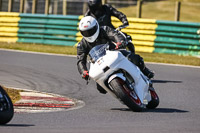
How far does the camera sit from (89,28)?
26.7 ft

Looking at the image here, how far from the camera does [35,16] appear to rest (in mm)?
19203

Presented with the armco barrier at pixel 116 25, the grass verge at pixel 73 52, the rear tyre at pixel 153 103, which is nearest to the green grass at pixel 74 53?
the grass verge at pixel 73 52

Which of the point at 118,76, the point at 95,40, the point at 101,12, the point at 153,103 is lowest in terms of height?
the point at 153,103

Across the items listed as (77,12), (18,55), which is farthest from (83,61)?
(77,12)

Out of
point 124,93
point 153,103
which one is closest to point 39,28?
point 153,103

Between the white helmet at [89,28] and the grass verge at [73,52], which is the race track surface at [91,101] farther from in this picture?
the white helmet at [89,28]

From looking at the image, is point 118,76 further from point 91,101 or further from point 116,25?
point 116,25

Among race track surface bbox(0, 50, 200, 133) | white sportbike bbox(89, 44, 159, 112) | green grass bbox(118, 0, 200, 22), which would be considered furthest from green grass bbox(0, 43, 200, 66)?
green grass bbox(118, 0, 200, 22)

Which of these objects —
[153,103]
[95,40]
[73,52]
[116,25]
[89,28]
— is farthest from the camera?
[116,25]

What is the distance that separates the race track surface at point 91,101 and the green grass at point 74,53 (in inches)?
39.7

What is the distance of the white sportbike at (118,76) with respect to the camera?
24.5 ft

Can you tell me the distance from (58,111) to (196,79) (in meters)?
5.00

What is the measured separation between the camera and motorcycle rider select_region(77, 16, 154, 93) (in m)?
8.14

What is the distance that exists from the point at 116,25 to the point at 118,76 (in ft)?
33.2
